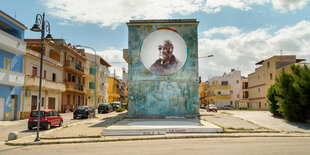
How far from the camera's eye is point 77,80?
159ft

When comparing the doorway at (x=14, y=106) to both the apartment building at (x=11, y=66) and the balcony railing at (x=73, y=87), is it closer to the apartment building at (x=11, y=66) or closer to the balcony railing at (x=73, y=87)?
the apartment building at (x=11, y=66)

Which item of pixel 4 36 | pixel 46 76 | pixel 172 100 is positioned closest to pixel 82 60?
pixel 46 76

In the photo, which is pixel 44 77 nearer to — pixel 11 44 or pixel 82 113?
pixel 82 113

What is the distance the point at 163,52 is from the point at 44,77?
58.5 ft

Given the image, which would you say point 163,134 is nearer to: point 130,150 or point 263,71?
point 130,150

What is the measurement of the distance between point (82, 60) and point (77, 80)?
4752mm

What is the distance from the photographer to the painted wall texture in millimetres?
26469

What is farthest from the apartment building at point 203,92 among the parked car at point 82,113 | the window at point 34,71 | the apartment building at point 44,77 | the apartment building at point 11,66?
the apartment building at point 11,66

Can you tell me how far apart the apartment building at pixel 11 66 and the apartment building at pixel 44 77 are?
3.52ft

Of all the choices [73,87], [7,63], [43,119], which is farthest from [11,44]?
[73,87]

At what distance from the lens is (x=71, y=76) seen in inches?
1772

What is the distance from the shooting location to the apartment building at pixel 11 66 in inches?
980

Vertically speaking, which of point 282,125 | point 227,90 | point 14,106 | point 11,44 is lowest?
point 282,125

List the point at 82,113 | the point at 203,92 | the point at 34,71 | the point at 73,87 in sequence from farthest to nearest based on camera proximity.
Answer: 1. the point at 203,92
2. the point at 73,87
3. the point at 34,71
4. the point at 82,113
